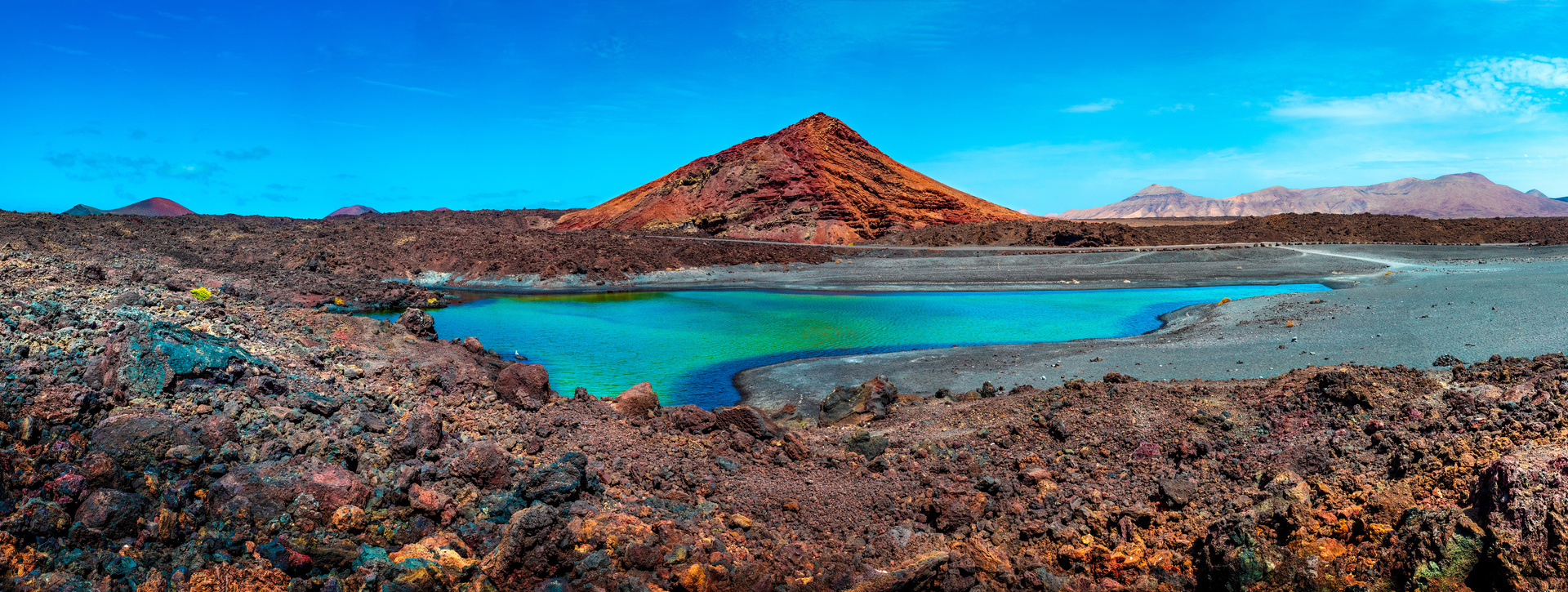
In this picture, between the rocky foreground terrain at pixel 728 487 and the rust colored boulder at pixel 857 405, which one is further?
the rust colored boulder at pixel 857 405

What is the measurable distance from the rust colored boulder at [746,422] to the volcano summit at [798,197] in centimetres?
4543

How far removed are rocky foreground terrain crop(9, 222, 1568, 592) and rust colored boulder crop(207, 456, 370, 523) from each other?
2cm

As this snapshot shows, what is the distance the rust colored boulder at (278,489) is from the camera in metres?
4.16

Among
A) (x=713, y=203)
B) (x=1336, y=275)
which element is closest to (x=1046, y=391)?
(x=1336, y=275)

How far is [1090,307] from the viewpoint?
2478 cm

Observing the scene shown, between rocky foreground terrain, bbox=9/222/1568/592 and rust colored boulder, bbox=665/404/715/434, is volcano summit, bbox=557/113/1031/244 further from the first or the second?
rocky foreground terrain, bbox=9/222/1568/592

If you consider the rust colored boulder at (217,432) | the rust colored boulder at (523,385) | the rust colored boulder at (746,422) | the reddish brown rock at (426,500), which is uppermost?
the rust colored boulder at (217,432)

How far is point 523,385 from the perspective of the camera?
8250mm

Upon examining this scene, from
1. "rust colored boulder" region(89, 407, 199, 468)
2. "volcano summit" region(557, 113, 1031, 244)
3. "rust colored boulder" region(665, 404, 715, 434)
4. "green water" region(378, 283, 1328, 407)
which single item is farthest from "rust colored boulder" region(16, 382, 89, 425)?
"volcano summit" region(557, 113, 1031, 244)

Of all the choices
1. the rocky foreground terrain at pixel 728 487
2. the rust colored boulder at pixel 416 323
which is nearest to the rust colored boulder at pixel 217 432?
the rocky foreground terrain at pixel 728 487

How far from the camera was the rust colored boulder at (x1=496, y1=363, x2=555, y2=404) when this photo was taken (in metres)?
8.00

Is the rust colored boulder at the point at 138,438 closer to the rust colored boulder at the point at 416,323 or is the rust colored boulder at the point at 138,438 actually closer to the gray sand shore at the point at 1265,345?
the gray sand shore at the point at 1265,345

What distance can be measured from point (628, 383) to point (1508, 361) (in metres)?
12.3

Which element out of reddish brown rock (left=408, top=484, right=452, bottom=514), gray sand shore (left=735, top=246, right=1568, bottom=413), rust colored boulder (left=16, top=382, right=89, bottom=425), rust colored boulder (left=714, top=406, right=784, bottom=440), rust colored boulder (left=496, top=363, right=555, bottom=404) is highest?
rust colored boulder (left=16, top=382, right=89, bottom=425)
